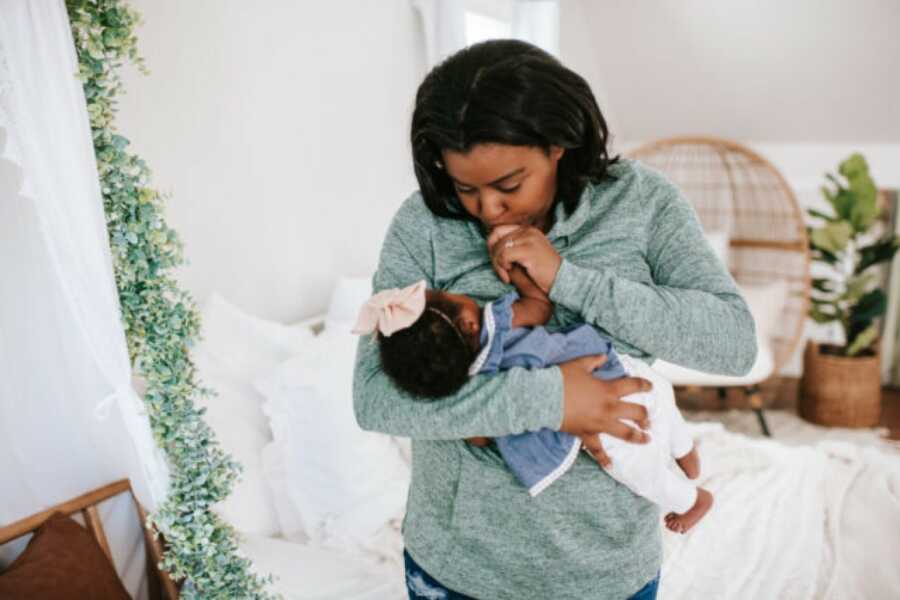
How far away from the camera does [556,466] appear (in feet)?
2.69

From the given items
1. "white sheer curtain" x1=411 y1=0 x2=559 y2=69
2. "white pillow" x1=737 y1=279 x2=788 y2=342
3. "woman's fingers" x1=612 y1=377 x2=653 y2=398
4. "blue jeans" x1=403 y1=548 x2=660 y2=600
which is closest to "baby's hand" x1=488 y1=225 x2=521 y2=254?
"woman's fingers" x1=612 y1=377 x2=653 y2=398

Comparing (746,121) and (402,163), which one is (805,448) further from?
(746,121)

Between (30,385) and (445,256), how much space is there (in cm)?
77

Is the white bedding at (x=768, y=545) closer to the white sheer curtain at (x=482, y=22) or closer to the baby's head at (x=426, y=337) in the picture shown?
the baby's head at (x=426, y=337)

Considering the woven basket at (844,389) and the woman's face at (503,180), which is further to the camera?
the woven basket at (844,389)

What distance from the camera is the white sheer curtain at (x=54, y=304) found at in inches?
35.1

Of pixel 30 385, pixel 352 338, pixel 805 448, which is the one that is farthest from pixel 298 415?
pixel 805 448

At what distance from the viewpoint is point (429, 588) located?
3.04 feet

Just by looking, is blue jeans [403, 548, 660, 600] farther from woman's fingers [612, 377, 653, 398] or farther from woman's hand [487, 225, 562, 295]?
woman's hand [487, 225, 562, 295]

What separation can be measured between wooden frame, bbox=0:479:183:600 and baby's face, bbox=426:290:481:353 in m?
0.74

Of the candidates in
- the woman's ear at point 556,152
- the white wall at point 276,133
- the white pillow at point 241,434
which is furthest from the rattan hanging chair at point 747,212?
the woman's ear at point 556,152

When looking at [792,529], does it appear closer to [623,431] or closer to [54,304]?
[623,431]

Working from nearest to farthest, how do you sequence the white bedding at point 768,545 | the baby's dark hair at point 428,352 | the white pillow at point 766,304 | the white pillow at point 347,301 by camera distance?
the baby's dark hair at point 428,352, the white bedding at point 768,545, the white pillow at point 347,301, the white pillow at point 766,304

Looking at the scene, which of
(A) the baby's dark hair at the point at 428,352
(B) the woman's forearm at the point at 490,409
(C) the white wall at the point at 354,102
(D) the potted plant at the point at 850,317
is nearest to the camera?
(B) the woman's forearm at the point at 490,409
